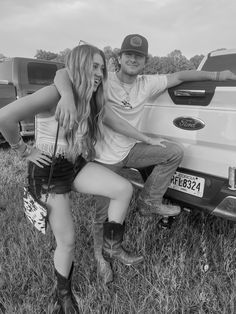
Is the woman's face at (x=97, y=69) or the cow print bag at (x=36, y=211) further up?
the woman's face at (x=97, y=69)

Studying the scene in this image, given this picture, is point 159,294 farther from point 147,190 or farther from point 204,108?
point 204,108

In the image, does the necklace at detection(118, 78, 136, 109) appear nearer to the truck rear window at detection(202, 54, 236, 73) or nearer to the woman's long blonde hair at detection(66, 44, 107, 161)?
the woman's long blonde hair at detection(66, 44, 107, 161)

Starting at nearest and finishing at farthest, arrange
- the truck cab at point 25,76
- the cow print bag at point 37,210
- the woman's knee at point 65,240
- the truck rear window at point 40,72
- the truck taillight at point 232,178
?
the cow print bag at point 37,210 < the woman's knee at point 65,240 < the truck taillight at point 232,178 < the truck cab at point 25,76 < the truck rear window at point 40,72

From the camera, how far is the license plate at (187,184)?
8.80 feet

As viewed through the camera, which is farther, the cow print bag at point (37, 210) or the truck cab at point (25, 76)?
the truck cab at point (25, 76)

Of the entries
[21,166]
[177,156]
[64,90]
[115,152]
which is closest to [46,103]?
[64,90]

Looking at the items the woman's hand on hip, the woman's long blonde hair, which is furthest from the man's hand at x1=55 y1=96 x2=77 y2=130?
the woman's hand on hip

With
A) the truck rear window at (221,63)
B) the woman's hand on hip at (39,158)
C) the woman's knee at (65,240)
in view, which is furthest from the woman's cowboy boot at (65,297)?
the truck rear window at (221,63)

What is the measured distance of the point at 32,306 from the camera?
2.26 metres

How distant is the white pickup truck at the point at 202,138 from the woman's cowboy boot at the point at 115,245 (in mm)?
666

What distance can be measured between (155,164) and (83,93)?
935 millimetres

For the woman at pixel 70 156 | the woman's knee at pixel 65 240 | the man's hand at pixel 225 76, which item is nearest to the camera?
the woman at pixel 70 156

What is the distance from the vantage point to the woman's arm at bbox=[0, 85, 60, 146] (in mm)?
1945

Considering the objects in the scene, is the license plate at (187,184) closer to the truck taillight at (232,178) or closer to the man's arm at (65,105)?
the truck taillight at (232,178)
